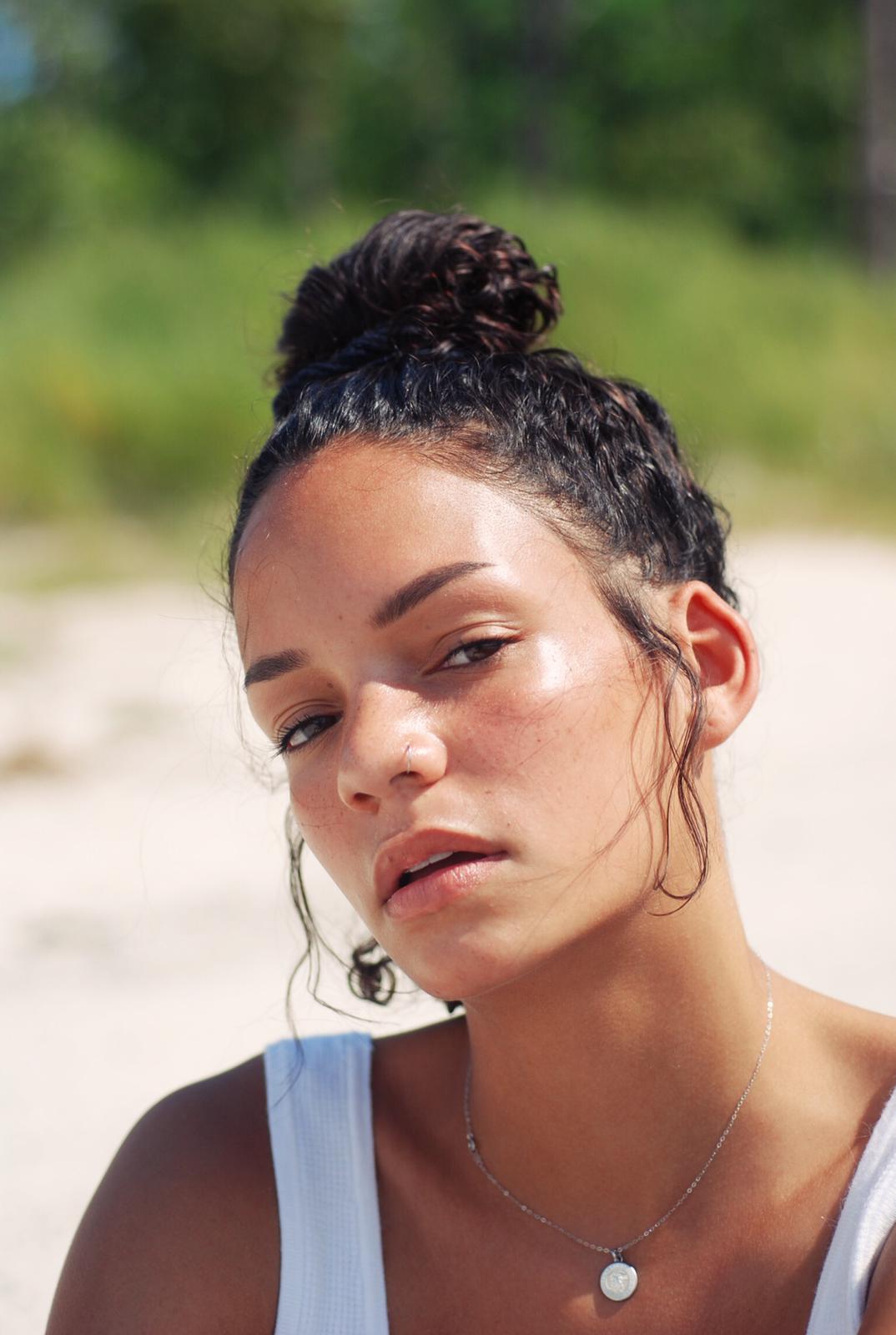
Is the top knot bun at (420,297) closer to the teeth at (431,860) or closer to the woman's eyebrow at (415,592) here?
the woman's eyebrow at (415,592)

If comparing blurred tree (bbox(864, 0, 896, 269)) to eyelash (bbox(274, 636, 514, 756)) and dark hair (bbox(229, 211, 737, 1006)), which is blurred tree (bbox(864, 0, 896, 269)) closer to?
dark hair (bbox(229, 211, 737, 1006))

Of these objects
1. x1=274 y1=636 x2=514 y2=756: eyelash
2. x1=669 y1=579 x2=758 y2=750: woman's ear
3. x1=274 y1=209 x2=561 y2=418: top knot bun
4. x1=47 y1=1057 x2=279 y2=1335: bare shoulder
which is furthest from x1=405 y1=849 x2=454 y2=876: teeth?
x1=274 y1=209 x2=561 y2=418: top knot bun

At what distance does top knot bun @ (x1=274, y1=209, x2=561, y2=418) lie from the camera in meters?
1.89

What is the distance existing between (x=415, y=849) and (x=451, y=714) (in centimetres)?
14

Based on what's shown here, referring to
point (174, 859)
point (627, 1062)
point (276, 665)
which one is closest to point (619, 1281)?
point (627, 1062)

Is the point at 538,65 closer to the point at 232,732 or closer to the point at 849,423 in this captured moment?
the point at 849,423

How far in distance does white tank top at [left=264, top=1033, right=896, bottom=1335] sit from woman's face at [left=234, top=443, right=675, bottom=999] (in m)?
0.36

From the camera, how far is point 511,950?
1.44 meters

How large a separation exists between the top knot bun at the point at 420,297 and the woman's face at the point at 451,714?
317mm

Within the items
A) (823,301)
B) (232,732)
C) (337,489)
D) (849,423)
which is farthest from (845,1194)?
(823,301)

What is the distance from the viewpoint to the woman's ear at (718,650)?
66.4 inches

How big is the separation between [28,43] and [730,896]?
2395cm

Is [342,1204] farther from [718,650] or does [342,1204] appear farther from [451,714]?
[718,650]

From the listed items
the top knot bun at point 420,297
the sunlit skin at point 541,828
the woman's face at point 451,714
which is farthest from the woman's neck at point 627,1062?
the top knot bun at point 420,297
